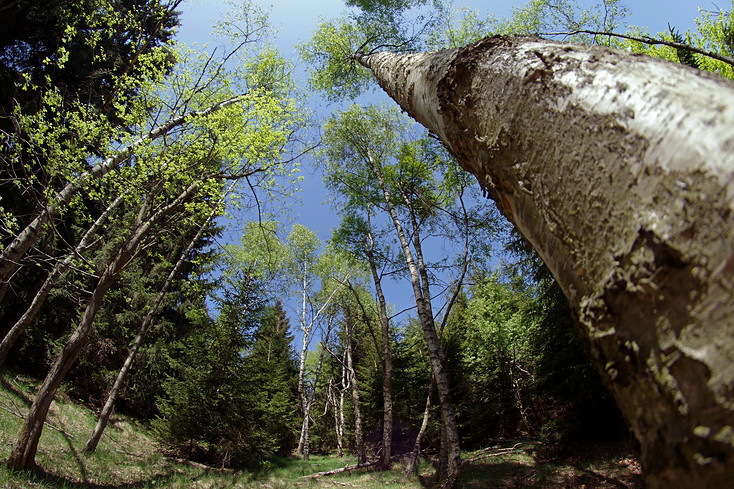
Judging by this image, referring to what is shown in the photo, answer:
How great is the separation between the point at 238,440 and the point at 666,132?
12148mm

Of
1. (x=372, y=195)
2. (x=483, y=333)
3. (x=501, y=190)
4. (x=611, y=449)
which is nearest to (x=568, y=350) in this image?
(x=611, y=449)

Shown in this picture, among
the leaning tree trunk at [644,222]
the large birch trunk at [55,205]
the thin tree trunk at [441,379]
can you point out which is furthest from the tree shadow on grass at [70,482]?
the leaning tree trunk at [644,222]

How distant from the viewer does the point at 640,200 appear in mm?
447

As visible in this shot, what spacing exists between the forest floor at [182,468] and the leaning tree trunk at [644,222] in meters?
7.00

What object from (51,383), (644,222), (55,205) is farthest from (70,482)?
(644,222)

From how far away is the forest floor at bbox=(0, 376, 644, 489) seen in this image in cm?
614

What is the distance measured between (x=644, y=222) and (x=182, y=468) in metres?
11.4

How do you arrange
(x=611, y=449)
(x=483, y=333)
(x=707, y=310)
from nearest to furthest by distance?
(x=707, y=310), (x=611, y=449), (x=483, y=333)

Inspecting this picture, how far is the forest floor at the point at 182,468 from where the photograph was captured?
6.14m

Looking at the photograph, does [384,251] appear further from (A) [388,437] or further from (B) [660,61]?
(B) [660,61]

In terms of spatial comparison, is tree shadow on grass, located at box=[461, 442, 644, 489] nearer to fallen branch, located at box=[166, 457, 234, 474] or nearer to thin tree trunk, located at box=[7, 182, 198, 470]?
fallen branch, located at box=[166, 457, 234, 474]

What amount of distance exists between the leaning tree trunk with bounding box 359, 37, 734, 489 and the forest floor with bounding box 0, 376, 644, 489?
700 cm

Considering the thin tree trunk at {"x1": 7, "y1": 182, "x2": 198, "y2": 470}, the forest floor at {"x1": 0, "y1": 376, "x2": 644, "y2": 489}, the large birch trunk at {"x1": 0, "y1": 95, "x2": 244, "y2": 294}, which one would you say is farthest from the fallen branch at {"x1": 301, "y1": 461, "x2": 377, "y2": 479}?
the large birch trunk at {"x1": 0, "y1": 95, "x2": 244, "y2": 294}

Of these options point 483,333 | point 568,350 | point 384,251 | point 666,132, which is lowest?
point 666,132
